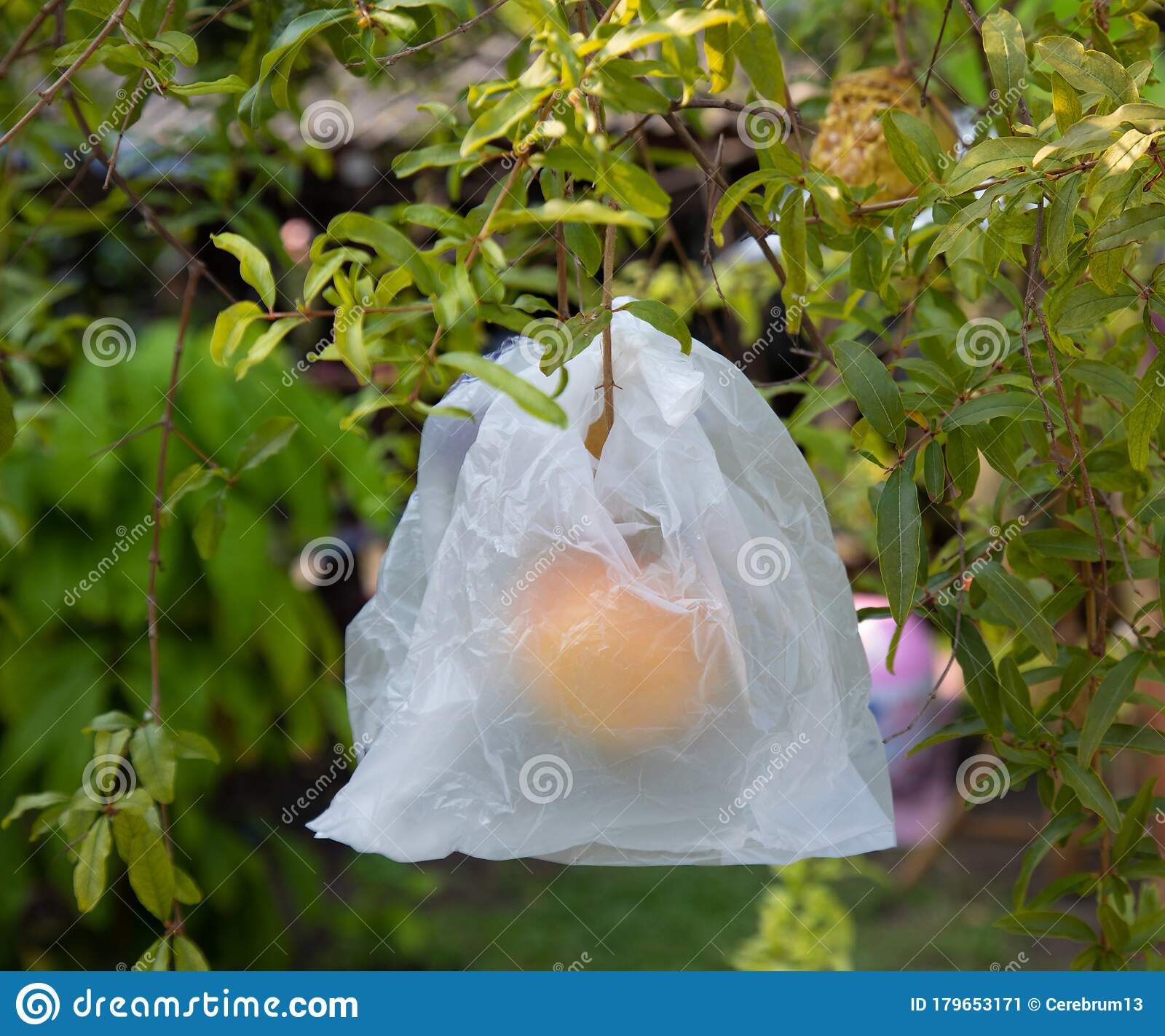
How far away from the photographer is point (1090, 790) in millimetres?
771

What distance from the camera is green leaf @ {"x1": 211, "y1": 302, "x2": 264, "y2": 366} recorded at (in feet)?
2.10

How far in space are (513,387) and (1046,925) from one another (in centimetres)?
70

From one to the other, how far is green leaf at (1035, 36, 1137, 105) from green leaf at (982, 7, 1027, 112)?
8 cm

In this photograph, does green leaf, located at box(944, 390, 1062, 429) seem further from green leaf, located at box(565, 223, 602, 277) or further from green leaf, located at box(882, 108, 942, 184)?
green leaf, located at box(565, 223, 602, 277)

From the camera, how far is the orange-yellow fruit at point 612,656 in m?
0.68

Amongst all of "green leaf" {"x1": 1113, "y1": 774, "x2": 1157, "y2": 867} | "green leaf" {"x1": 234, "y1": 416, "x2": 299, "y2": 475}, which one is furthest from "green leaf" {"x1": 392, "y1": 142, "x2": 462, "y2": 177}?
"green leaf" {"x1": 1113, "y1": 774, "x2": 1157, "y2": 867}

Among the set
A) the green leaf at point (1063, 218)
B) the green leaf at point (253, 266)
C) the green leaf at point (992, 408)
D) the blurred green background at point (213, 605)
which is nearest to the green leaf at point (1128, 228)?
the green leaf at point (1063, 218)

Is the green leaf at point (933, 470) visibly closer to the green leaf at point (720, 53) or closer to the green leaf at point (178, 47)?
the green leaf at point (720, 53)

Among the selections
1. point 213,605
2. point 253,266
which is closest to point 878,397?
point 253,266

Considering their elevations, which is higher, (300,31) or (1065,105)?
(300,31)

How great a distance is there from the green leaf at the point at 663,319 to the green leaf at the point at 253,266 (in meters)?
0.21

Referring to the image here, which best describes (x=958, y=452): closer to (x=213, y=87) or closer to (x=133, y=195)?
(x=213, y=87)

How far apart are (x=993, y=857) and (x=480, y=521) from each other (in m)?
3.02

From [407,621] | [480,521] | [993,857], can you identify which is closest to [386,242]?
[480,521]
